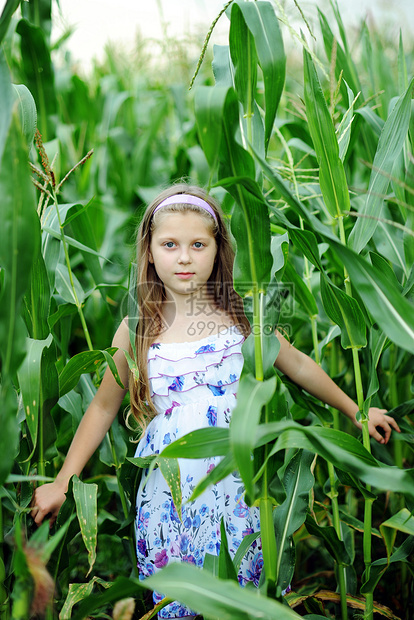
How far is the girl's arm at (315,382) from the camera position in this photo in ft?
4.50

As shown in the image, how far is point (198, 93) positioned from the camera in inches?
32.3

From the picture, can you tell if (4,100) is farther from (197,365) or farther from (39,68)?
(39,68)

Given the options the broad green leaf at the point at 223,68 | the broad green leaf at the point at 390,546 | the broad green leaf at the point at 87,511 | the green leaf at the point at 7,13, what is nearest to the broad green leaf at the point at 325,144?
the broad green leaf at the point at 223,68

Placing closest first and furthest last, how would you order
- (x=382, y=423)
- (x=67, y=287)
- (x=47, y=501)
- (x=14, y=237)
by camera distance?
(x=14, y=237) < (x=47, y=501) < (x=382, y=423) < (x=67, y=287)

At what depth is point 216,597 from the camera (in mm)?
789

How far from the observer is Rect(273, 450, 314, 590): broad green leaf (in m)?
1.16

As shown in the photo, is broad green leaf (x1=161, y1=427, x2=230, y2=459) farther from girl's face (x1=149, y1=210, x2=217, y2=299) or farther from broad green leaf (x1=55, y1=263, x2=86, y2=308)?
broad green leaf (x1=55, y1=263, x2=86, y2=308)

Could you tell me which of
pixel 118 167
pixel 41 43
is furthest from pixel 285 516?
pixel 118 167

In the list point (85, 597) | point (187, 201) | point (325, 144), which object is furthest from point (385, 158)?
point (85, 597)

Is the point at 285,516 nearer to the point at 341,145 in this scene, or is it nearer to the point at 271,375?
the point at 271,375

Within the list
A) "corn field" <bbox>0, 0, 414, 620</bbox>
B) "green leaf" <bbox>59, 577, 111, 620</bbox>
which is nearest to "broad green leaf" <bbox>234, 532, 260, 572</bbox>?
"corn field" <bbox>0, 0, 414, 620</bbox>

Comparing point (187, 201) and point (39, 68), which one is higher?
point (39, 68)

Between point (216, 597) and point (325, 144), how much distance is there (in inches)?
32.8

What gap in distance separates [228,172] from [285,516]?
0.72m
